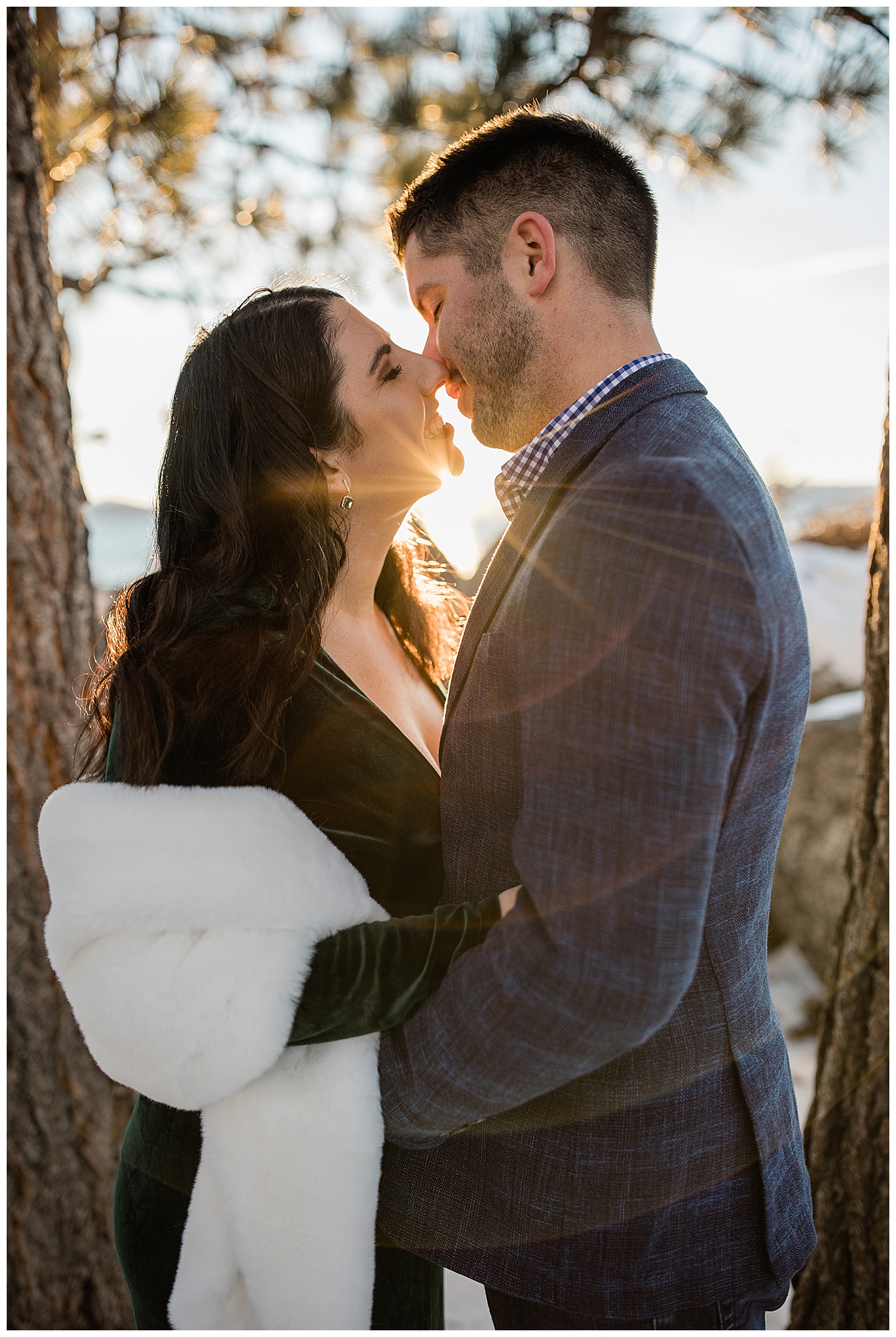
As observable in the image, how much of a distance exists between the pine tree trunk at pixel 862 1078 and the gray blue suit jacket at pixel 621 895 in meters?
0.77

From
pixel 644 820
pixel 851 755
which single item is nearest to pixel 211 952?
pixel 644 820

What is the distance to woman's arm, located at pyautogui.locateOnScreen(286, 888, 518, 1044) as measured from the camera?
1.14m

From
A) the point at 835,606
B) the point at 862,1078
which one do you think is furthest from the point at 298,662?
the point at 835,606

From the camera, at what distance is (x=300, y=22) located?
2.91 metres

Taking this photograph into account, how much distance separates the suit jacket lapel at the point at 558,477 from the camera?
1205 mm

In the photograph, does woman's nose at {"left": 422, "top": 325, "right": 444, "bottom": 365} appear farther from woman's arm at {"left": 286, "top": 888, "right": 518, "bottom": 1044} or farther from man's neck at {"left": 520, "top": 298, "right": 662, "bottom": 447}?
woman's arm at {"left": 286, "top": 888, "right": 518, "bottom": 1044}

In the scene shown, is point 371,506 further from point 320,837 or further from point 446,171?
point 320,837

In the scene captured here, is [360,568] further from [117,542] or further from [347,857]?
[117,542]

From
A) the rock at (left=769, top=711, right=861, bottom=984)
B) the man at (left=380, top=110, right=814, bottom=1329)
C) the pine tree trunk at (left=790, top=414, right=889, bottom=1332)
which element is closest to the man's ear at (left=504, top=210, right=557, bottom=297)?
the man at (left=380, top=110, right=814, bottom=1329)

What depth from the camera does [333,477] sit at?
1.72m

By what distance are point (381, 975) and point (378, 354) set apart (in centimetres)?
126

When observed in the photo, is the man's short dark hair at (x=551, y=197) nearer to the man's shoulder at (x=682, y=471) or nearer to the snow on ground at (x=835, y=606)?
the man's shoulder at (x=682, y=471)

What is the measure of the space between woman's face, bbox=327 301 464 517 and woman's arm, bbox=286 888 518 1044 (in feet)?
3.18

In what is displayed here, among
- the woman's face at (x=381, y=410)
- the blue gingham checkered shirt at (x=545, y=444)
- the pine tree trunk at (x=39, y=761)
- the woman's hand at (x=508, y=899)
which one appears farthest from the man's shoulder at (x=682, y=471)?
the pine tree trunk at (x=39, y=761)
